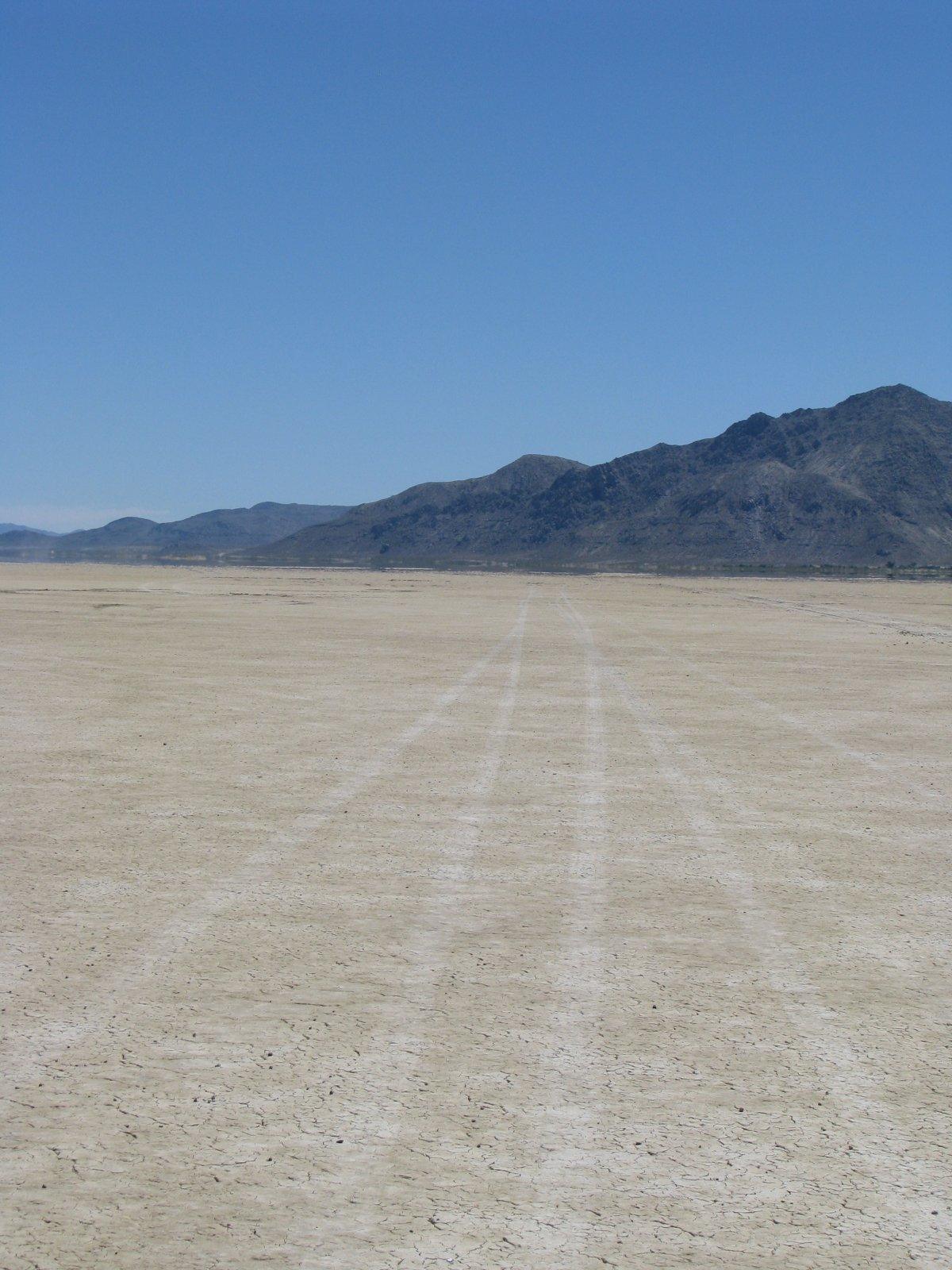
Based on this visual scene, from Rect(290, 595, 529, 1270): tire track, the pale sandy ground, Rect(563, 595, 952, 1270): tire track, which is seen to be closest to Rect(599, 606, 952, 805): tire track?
the pale sandy ground

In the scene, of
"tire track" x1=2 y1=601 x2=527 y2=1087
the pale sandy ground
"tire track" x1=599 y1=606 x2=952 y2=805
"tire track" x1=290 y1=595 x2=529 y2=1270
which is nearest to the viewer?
"tire track" x1=290 y1=595 x2=529 y2=1270

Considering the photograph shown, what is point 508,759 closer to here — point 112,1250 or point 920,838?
point 920,838

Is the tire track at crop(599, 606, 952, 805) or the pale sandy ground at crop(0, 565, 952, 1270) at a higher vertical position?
the tire track at crop(599, 606, 952, 805)

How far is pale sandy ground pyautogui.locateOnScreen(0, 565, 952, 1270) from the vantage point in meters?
3.71

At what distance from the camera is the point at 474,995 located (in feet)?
17.9

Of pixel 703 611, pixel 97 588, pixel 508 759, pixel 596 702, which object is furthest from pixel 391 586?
pixel 508 759

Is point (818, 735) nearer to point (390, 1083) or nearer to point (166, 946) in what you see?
point (166, 946)

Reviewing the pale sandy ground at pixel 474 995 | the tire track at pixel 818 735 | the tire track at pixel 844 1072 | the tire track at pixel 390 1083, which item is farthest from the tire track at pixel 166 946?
the tire track at pixel 818 735

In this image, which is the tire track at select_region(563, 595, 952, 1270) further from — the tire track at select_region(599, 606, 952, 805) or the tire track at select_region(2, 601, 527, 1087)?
the tire track at select_region(2, 601, 527, 1087)

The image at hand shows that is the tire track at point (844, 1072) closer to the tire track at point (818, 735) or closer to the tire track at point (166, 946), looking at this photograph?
the tire track at point (818, 735)

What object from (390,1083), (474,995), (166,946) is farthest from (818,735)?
(390,1083)

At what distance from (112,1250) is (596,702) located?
1290 cm

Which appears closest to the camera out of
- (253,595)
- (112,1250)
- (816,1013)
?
(112,1250)

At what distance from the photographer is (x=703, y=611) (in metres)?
42.8
